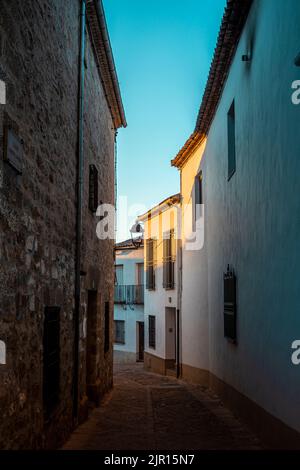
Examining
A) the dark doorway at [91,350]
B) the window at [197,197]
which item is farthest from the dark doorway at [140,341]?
the dark doorway at [91,350]

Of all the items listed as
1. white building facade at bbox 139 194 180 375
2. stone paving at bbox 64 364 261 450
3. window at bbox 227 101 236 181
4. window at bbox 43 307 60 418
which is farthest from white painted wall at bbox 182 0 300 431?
white building facade at bbox 139 194 180 375

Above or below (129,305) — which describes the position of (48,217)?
above

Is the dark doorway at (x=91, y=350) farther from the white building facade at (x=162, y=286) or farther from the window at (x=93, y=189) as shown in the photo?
the white building facade at (x=162, y=286)

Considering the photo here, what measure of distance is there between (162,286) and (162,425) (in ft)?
37.5

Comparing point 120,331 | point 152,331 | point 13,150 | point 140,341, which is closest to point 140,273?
point 120,331

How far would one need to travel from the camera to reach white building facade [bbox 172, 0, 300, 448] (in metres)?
5.59

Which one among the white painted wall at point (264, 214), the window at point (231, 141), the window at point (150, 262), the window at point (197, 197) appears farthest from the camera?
the window at point (150, 262)

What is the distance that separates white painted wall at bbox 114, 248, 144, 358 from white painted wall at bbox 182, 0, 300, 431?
49.9 feet

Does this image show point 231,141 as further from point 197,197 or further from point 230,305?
point 197,197

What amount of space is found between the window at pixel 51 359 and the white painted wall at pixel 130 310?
757 inches

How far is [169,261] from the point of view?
18641 millimetres

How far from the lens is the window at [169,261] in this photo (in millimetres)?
18417

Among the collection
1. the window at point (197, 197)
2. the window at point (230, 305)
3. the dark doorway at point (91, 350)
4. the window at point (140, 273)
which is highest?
the window at point (197, 197)
